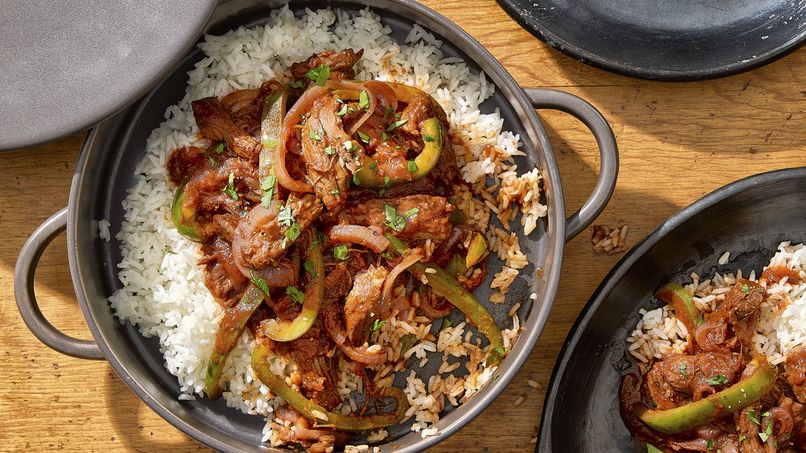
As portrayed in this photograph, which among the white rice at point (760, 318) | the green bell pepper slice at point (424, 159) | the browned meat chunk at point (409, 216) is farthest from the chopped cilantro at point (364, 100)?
Result: the white rice at point (760, 318)

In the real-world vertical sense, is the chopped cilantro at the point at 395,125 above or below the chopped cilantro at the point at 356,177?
above

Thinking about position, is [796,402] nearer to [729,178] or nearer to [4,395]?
[729,178]

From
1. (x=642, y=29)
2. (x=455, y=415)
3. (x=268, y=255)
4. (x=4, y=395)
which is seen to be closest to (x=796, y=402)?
(x=455, y=415)

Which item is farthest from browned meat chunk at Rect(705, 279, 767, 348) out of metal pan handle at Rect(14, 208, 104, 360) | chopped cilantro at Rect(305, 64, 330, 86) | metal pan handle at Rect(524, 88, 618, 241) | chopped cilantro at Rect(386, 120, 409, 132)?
metal pan handle at Rect(14, 208, 104, 360)

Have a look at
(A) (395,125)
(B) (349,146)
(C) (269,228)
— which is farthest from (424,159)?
(C) (269,228)

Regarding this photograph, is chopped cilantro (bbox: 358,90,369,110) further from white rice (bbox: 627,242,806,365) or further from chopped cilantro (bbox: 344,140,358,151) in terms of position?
white rice (bbox: 627,242,806,365)

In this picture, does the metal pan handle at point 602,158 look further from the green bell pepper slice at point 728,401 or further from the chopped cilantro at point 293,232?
the chopped cilantro at point 293,232

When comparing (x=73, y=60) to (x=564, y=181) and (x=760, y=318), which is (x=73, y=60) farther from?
(x=760, y=318)

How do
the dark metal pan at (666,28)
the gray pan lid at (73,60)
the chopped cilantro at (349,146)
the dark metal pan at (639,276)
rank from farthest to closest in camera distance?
the dark metal pan at (666,28) → the dark metal pan at (639,276) → the chopped cilantro at (349,146) → the gray pan lid at (73,60)
